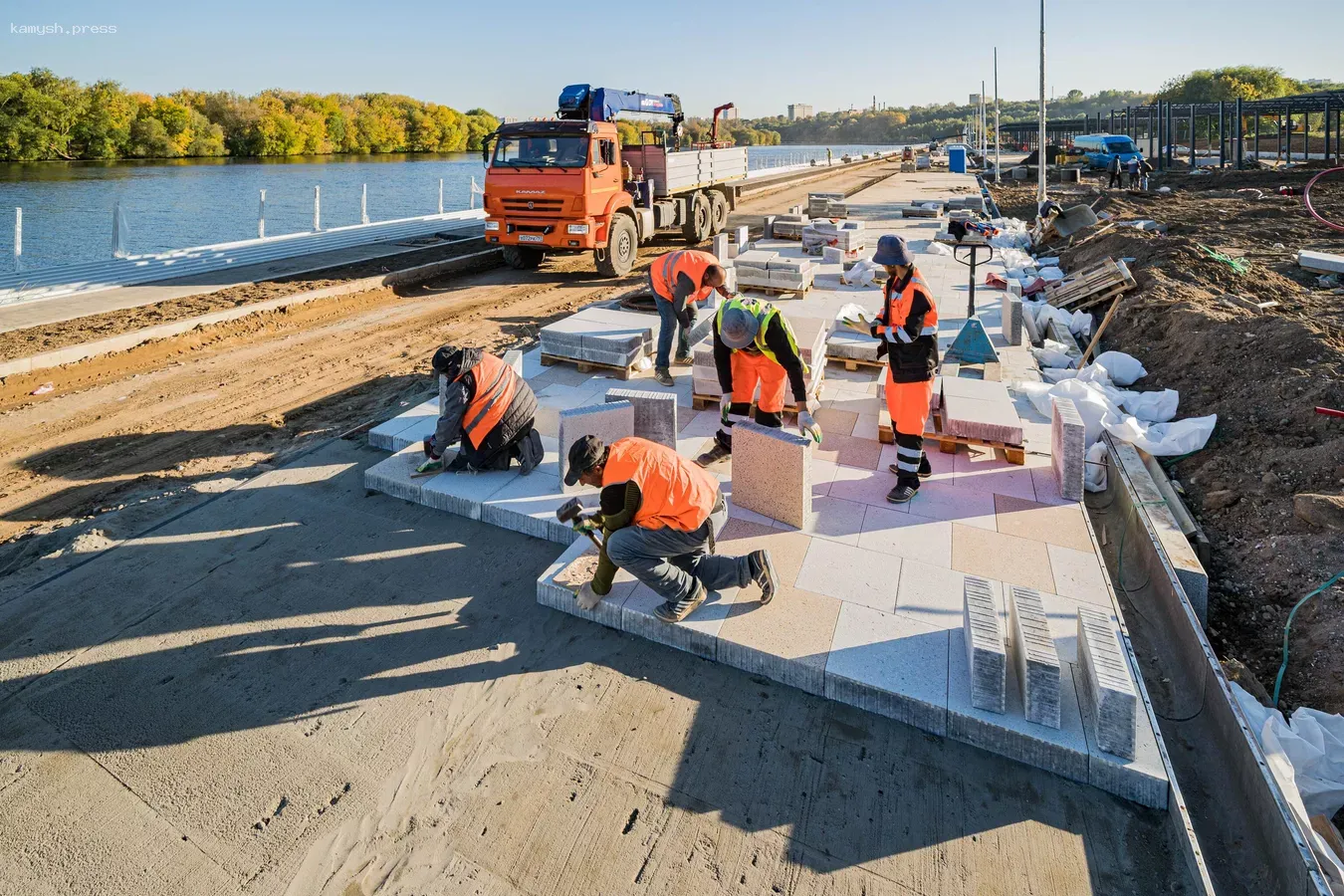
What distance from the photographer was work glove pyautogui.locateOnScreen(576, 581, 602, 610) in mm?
4555

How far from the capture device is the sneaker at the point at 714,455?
21.3 ft

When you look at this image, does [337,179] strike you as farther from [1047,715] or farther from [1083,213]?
[1047,715]

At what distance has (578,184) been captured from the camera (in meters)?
13.6

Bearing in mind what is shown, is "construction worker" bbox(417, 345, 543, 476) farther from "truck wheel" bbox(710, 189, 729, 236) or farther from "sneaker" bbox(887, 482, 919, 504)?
"truck wheel" bbox(710, 189, 729, 236)

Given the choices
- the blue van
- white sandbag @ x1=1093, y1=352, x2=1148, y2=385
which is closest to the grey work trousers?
white sandbag @ x1=1093, y1=352, x2=1148, y2=385

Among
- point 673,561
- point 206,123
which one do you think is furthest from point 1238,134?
point 206,123

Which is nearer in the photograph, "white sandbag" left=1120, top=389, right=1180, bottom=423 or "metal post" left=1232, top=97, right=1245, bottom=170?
"white sandbag" left=1120, top=389, right=1180, bottom=423

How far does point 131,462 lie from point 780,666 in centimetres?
618

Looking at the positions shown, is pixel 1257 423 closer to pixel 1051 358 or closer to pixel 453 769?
pixel 1051 358

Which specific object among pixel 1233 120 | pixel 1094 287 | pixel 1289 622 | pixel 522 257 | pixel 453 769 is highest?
pixel 1233 120

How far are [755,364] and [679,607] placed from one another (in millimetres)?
2308

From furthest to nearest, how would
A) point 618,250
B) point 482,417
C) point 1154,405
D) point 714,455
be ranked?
point 618,250, point 1154,405, point 714,455, point 482,417

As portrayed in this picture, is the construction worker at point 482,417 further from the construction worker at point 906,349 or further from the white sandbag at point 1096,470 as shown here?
the white sandbag at point 1096,470

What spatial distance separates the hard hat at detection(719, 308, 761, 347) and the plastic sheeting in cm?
350
